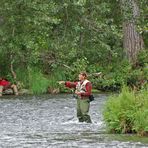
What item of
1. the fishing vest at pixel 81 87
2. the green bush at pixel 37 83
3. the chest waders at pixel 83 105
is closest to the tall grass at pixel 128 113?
the fishing vest at pixel 81 87

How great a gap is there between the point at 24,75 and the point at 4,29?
9.94 feet

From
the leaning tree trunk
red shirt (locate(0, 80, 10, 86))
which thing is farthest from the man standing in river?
the leaning tree trunk

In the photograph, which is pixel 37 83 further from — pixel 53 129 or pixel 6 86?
pixel 53 129

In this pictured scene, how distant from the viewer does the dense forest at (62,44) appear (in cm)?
3350

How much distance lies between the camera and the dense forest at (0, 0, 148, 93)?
33.5 metres

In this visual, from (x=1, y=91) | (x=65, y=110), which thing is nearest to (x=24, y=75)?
(x=1, y=91)

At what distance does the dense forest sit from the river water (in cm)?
715

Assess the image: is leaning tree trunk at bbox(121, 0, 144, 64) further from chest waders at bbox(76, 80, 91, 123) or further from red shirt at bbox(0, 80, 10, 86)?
chest waders at bbox(76, 80, 91, 123)

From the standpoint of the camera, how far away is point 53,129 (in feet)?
56.9

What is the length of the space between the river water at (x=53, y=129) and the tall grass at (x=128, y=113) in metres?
0.33

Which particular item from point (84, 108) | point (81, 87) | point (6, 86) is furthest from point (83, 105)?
point (6, 86)

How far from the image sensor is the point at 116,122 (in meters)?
15.6

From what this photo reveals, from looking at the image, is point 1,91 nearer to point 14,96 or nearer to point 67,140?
point 14,96

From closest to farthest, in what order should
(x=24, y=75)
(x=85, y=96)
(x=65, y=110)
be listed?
(x=85, y=96), (x=65, y=110), (x=24, y=75)
